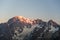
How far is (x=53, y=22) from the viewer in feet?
481

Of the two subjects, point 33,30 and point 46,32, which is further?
point 33,30

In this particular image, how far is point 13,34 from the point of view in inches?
6112

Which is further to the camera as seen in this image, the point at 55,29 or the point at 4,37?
the point at 4,37

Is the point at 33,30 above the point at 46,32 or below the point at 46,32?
above

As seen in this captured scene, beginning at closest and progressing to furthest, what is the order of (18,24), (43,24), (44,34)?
1. (44,34)
2. (43,24)
3. (18,24)

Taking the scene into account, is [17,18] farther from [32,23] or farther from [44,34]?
[44,34]

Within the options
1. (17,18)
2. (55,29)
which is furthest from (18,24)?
(55,29)

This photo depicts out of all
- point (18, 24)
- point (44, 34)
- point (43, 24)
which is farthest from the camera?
point (18, 24)

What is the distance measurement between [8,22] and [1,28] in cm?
708

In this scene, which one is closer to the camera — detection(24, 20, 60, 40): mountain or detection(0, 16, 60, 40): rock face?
detection(24, 20, 60, 40): mountain

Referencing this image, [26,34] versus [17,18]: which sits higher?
[17,18]

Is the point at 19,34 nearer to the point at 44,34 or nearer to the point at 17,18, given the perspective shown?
the point at 17,18

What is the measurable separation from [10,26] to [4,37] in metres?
10.0

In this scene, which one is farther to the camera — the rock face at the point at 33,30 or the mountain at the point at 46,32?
the rock face at the point at 33,30
